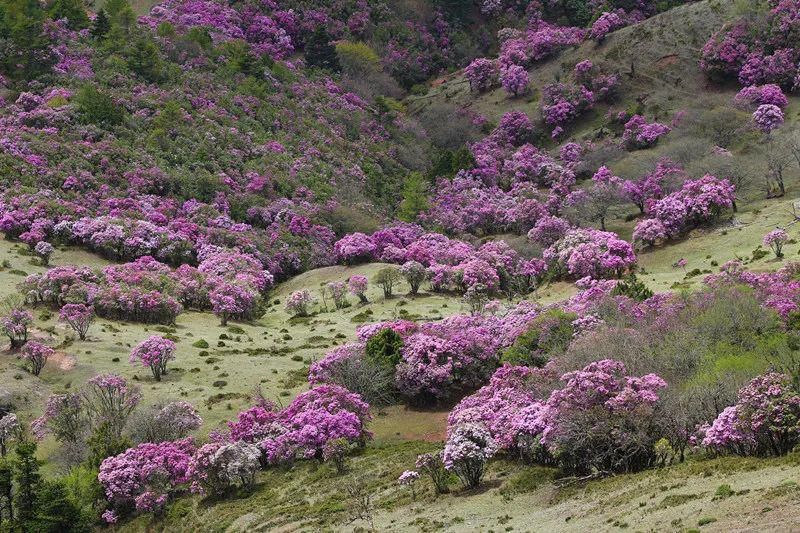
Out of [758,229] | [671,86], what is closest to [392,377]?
[758,229]

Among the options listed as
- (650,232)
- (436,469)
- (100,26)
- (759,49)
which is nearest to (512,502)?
(436,469)

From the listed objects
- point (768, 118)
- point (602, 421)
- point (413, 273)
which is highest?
point (768, 118)

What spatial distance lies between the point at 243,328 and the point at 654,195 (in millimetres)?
45162

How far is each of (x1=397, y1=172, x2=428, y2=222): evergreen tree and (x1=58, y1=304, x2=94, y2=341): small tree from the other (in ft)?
162

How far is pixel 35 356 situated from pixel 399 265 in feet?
130

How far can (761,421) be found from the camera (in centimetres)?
3722

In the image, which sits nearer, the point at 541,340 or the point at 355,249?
the point at 541,340

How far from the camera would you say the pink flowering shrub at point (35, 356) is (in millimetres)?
63369

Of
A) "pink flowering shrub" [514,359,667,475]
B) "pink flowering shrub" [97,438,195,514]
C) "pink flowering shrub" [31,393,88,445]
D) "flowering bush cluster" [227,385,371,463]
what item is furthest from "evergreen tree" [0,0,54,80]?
"pink flowering shrub" [514,359,667,475]

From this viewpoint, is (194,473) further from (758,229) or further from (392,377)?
(758,229)

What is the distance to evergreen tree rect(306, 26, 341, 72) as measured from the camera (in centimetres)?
14475

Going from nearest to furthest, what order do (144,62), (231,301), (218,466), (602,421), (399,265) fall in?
(602,421) < (218,466) < (231,301) < (399,265) < (144,62)

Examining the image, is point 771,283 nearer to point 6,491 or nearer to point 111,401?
point 111,401

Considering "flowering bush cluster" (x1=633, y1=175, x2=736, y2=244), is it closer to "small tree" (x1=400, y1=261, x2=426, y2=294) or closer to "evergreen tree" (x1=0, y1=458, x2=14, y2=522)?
"small tree" (x1=400, y1=261, x2=426, y2=294)
